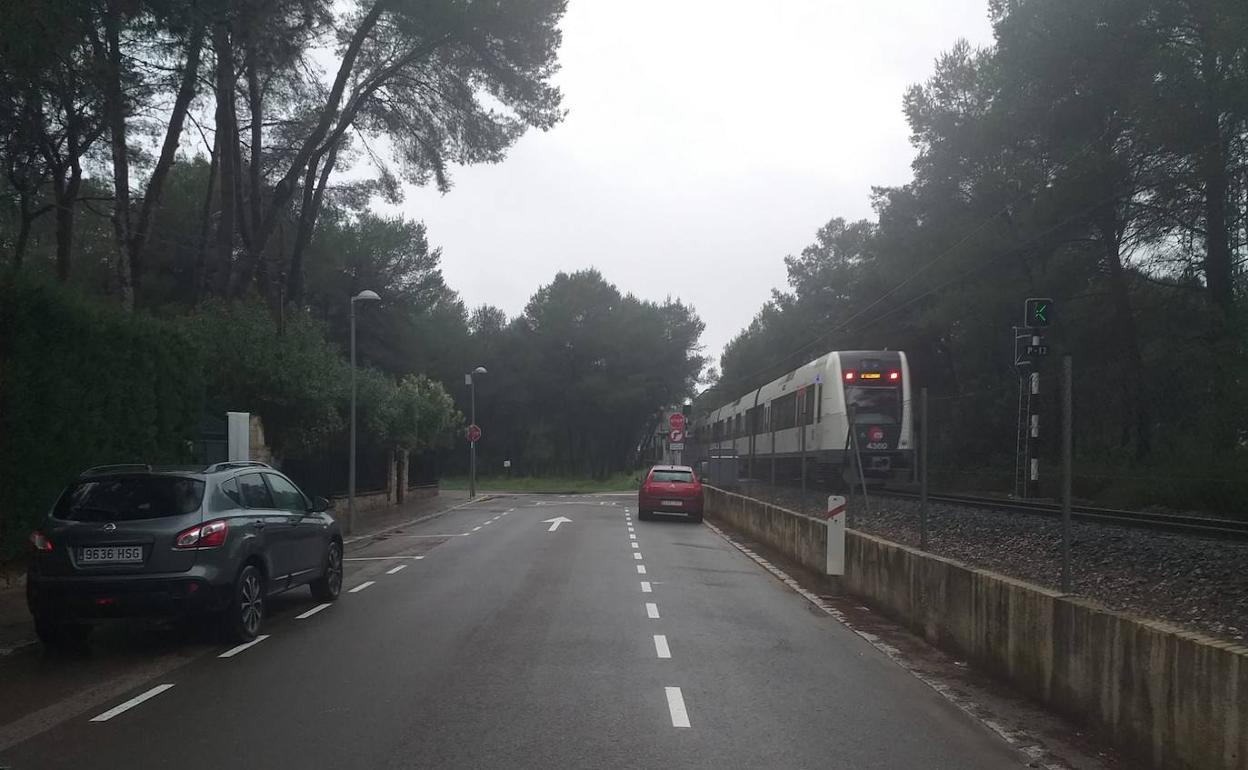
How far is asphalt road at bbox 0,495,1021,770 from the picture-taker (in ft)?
19.9

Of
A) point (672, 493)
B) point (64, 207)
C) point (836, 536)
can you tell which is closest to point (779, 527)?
point (836, 536)

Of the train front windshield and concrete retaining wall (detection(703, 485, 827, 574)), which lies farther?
the train front windshield

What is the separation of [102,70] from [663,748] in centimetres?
1321

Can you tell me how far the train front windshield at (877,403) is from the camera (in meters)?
24.5

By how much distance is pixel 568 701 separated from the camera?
7328mm

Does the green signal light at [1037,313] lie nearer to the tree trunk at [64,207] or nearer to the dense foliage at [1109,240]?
the dense foliage at [1109,240]

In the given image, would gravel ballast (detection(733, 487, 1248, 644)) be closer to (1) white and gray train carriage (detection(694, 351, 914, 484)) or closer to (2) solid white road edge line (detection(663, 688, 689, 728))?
(2) solid white road edge line (detection(663, 688, 689, 728))

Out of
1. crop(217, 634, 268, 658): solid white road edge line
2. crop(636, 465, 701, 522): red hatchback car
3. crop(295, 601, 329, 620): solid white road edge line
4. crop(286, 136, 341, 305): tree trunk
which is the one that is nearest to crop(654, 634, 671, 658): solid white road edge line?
crop(217, 634, 268, 658): solid white road edge line

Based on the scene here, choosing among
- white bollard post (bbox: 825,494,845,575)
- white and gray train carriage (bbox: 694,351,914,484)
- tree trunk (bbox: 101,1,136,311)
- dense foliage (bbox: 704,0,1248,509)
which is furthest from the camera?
white and gray train carriage (bbox: 694,351,914,484)

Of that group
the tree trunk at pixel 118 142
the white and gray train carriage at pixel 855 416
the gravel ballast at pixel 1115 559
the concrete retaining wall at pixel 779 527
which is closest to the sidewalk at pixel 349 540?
the tree trunk at pixel 118 142

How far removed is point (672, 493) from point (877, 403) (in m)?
6.01

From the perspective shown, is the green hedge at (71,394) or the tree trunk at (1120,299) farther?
the tree trunk at (1120,299)

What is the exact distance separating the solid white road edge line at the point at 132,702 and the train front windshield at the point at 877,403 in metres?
18.9

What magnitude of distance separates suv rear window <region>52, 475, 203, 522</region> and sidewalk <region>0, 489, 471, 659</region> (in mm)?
1385
